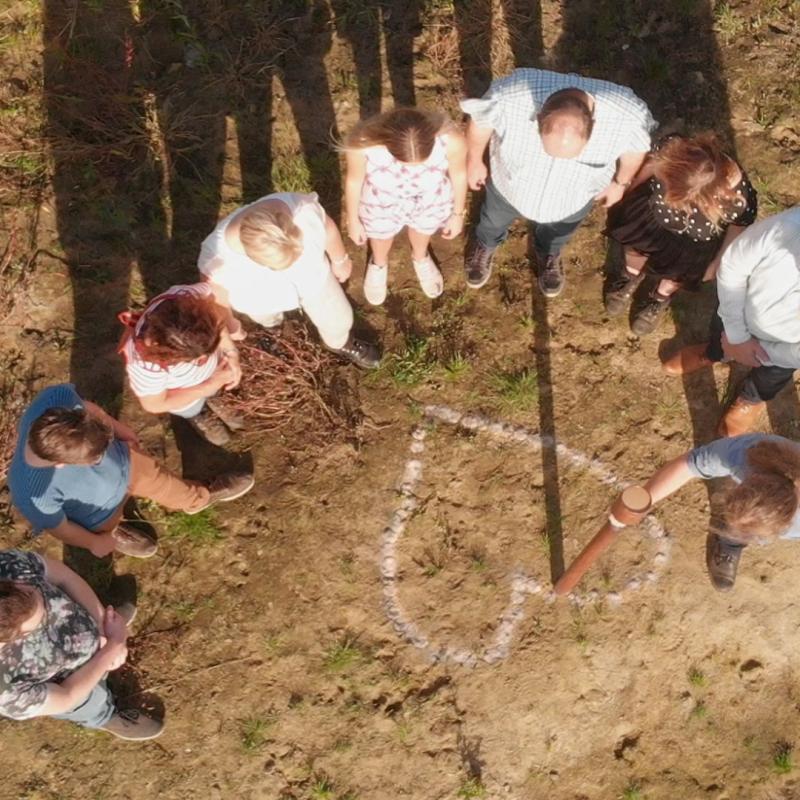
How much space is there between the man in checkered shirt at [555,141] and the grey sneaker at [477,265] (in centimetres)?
63

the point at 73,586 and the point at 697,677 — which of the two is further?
the point at 697,677

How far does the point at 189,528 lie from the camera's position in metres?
5.20

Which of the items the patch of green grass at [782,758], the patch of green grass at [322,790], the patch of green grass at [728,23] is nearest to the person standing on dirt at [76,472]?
the patch of green grass at [322,790]

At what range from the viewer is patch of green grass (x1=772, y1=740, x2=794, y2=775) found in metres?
4.97

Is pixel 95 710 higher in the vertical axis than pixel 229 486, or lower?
lower

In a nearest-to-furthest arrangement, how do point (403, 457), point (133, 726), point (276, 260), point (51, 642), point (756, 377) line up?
1. point (51, 642)
2. point (276, 260)
3. point (133, 726)
4. point (756, 377)
5. point (403, 457)

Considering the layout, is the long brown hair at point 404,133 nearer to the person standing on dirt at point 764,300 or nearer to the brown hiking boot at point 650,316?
the person standing on dirt at point 764,300

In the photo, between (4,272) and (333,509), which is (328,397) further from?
(4,272)

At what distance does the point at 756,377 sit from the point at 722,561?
123cm


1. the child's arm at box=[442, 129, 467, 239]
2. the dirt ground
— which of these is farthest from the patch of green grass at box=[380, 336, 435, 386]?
the child's arm at box=[442, 129, 467, 239]

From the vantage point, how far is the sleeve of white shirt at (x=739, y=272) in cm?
382

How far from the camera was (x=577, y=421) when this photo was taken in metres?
5.45

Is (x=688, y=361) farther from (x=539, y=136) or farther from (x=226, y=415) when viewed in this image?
(x=226, y=415)

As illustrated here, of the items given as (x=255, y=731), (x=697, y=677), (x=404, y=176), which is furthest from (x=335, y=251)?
(x=697, y=677)
